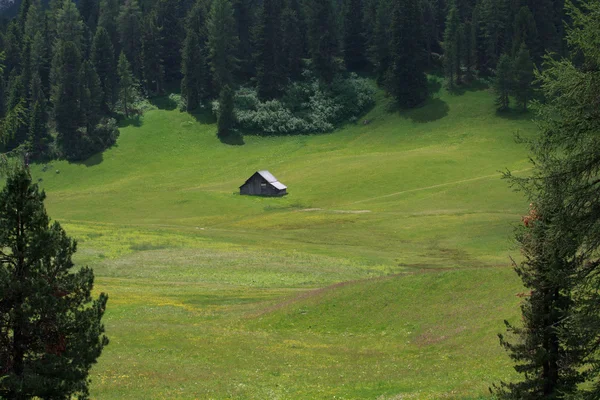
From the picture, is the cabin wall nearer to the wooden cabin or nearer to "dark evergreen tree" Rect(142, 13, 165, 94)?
the wooden cabin

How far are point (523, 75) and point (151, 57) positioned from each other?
3506 inches

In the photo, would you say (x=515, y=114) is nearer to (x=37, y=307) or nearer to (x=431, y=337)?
(x=431, y=337)

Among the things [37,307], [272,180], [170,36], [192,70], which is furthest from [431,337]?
[170,36]

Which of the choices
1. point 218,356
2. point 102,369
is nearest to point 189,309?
point 218,356

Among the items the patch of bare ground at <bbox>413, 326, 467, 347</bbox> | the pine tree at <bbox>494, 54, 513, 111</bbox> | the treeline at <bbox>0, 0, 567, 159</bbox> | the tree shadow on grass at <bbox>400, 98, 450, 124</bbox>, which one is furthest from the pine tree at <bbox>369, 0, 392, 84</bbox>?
the patch of bare ground at <bbox>413, 326, 467, 347</bbox>

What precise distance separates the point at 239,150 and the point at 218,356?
116988 mm

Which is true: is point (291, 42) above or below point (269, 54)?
Answer: above

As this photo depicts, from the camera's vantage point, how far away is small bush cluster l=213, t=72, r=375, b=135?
160 meters

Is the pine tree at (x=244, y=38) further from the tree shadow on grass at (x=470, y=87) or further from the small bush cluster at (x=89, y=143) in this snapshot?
the tree shadow on grass at (x=470, y=87)

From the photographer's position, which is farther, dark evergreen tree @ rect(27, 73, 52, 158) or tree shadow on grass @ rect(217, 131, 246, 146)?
tree shadow on grass @ rect(217, 131, 246, 146)

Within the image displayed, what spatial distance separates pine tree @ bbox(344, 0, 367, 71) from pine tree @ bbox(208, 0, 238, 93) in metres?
29.1

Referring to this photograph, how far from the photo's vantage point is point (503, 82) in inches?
5640

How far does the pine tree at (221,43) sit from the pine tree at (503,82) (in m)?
61.9

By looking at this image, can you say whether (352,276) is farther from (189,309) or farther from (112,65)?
(112,65)
